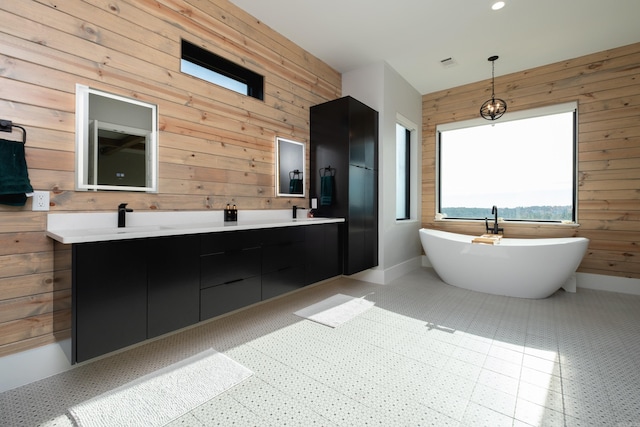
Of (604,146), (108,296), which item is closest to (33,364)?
(108,296)

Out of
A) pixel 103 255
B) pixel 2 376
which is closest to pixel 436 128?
pixel 103 255

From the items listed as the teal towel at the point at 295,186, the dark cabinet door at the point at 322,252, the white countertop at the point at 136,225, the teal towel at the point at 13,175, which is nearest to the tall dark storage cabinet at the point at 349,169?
the dark cabinet door at the point at 322,252

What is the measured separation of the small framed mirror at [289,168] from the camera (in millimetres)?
3373

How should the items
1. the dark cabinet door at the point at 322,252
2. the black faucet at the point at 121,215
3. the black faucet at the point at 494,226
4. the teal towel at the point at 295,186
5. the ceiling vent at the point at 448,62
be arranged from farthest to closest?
the black faucet at the point at 494,226, the ceiling vent at the point at 448,62, the teal towel at the point at 295,186, the dark cabinet door at the point at 322,252, the black faucet at the point at 121,215

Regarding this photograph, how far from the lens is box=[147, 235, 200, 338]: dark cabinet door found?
1.82 meters

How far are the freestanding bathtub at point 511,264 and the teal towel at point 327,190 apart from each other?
1.58 m

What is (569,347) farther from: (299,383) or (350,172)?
(350,172)

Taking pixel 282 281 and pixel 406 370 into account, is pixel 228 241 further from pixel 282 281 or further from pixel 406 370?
pixel 406 370

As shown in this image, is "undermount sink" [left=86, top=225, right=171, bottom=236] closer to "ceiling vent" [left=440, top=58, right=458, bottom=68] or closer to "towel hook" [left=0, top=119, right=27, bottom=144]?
"towel hook" [left=0, top=119, right=27, bottom=144]

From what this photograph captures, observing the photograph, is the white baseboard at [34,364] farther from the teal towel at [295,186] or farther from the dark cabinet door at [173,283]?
the teal towel at [295,186]

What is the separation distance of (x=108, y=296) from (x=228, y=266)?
783 mm

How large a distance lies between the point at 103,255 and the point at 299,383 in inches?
54.5

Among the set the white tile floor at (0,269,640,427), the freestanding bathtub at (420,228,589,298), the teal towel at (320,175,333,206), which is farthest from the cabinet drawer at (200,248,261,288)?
the freestanding bathtub at (420,228,589,298)

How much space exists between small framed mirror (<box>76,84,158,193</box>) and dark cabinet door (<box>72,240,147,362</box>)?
668mm
